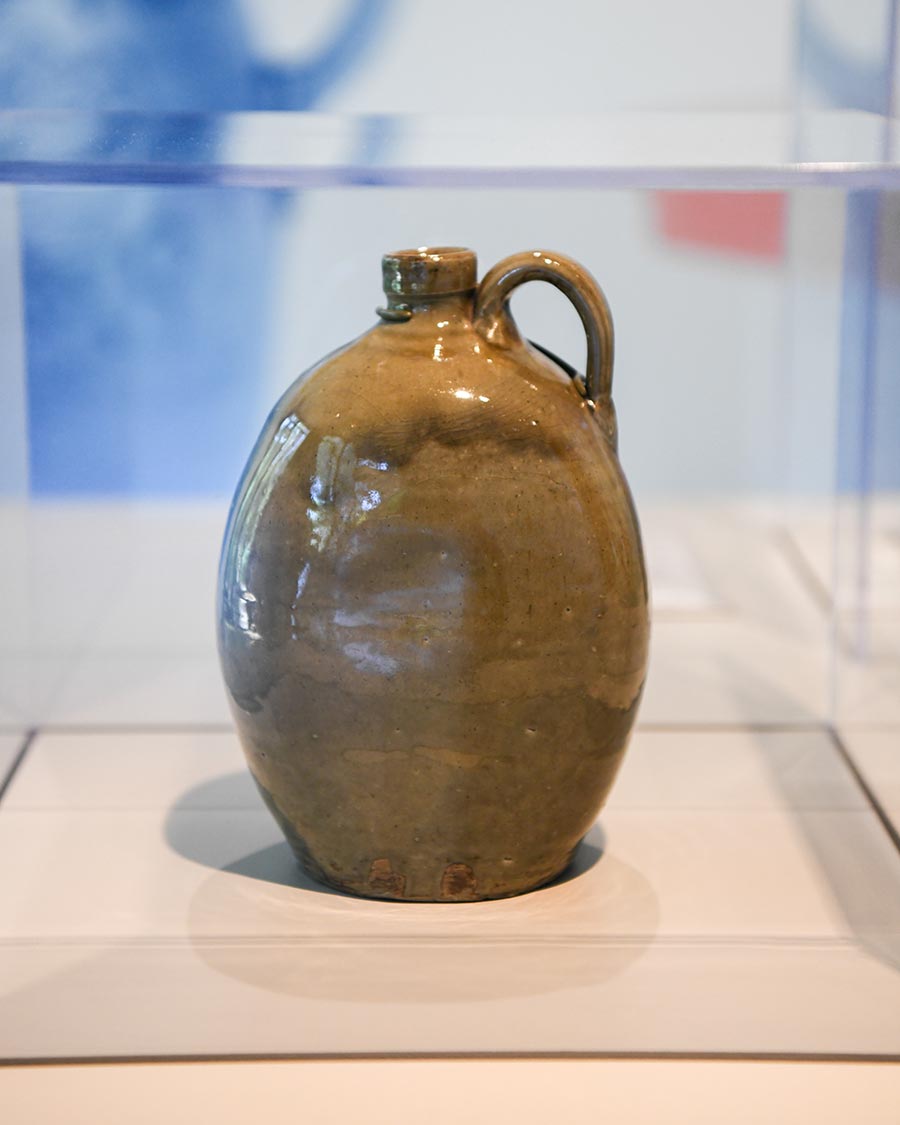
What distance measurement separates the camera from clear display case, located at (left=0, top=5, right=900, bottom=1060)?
4.20 feet

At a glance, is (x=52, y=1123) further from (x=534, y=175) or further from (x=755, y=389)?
(x=755, y=389)

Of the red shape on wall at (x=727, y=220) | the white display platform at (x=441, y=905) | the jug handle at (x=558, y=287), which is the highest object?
the jug handle at (x=558, y=287)

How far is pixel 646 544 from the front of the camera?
7.68 feet

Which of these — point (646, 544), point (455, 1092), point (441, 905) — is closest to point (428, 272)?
point (441, 905)

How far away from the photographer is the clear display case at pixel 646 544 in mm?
1281

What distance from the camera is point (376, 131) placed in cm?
155

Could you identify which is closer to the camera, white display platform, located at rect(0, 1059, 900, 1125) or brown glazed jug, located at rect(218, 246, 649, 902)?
white display platform, located at rect(0, 1059, 900, 1125)

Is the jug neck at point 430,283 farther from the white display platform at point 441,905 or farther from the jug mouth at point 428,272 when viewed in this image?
the white display platform at point 441,905

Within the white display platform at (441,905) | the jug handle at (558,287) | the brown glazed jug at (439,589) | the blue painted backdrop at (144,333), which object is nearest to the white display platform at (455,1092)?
the white display platform at (441,905)

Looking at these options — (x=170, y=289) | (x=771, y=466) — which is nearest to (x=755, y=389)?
(x=771, y=466)

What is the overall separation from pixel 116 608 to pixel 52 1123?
1.07 metres

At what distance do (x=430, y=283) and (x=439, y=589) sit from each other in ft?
0.82

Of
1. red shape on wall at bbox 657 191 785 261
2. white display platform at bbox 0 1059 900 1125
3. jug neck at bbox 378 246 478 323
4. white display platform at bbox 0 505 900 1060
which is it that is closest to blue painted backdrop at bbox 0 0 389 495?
white display platform at bbox 0 505 900 1060

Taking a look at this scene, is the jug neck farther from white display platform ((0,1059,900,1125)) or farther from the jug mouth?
white display platform ((0,1059,900,1125))
